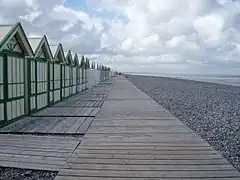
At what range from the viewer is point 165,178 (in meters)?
3.31

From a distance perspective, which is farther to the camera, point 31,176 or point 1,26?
point 1,26

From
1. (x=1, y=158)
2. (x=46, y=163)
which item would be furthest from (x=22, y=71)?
(x=46, y=163)

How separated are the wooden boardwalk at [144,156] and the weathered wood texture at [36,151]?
210 mm

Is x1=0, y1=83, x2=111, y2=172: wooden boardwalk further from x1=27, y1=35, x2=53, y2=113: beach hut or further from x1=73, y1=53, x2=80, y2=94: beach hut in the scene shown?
x1=73, y1=53, x2=80, y2=94: beach hut

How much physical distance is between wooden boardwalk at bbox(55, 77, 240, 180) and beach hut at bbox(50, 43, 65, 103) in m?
5.29

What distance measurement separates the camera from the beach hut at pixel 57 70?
1107 cm

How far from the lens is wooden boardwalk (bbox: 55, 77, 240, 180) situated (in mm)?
3426

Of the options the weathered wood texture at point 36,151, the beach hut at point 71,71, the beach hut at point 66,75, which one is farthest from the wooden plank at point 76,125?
the beach hut at point 71,71

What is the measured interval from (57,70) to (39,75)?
8.61ft

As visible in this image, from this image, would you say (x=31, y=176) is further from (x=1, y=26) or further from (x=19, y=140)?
(x=1, y=26)

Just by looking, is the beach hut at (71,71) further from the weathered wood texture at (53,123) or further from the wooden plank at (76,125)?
the wooden plank at (76,125)

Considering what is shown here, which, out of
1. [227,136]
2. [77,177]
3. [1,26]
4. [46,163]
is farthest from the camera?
[1,26]

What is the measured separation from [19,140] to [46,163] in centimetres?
163

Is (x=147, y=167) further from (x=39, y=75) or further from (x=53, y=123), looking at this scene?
(x=39, y=75)
